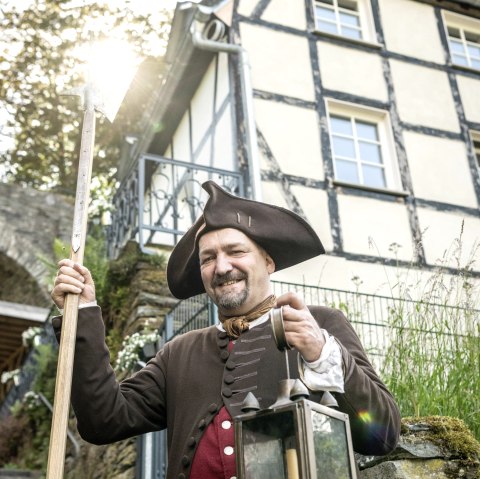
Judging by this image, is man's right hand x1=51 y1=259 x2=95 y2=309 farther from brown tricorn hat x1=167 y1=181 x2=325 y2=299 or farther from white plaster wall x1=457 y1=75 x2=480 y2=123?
white plaster wall x1=457 y1=75 x2=480 y2=123

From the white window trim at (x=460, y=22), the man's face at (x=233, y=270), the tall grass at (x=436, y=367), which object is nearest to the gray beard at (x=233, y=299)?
the man's face at (x=233, y=270)

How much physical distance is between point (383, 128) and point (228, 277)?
7316mm

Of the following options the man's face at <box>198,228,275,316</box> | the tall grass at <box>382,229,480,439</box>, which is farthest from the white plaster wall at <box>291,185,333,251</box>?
→ the man's face at <box>198,228,275,316</box>

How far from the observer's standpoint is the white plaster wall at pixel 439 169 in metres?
8.85

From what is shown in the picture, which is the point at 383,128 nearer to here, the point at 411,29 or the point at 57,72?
the point at 411,29

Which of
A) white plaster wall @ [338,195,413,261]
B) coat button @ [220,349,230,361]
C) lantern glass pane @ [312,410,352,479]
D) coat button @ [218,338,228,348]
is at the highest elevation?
white plaster wall @ [338,195,413,261]

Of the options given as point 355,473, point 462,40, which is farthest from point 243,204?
point 462,40

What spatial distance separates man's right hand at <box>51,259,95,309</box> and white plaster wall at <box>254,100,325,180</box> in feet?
19.6

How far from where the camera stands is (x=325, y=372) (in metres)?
1.93

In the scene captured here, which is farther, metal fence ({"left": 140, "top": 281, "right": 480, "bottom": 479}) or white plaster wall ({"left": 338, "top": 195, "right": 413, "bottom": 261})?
white plaster wall ({"left": 338, "top": 195, "right": 413, "bottom": 261})

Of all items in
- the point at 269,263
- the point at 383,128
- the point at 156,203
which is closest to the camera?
the point at 269,263

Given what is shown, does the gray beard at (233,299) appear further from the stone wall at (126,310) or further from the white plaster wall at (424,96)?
the white plaster wall at (424,96)

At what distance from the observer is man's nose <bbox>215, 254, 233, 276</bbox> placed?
2400 millimetres

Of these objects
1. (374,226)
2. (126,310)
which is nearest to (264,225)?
(126,310)
